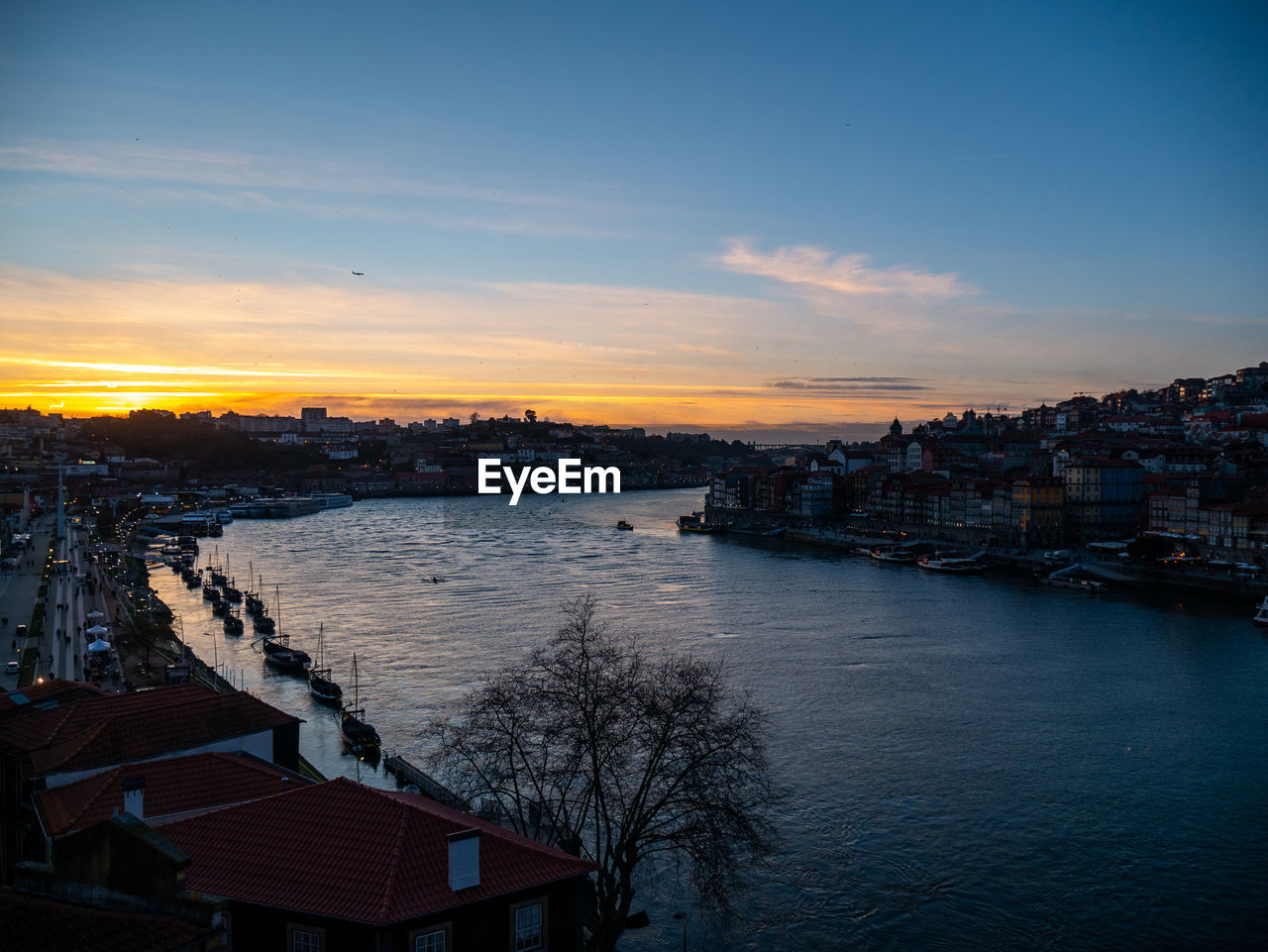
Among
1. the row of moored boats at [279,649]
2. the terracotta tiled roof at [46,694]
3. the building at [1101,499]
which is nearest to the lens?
the terracotta tiled roof at [46,694]

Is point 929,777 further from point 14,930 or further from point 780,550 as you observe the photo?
point 780,550

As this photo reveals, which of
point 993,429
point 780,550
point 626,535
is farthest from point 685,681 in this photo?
point 993,429

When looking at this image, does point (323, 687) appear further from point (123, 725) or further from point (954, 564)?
point (954, 564)

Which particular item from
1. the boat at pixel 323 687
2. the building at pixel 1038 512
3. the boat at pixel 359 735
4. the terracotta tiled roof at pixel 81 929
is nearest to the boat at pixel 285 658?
the boat at pixel 323 687

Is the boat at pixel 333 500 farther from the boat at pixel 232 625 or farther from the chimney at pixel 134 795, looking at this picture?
the chimney at pixel 134 795

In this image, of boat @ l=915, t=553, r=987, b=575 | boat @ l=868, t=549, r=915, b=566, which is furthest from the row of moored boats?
boat @ l=868, t=549, r=915, b=566

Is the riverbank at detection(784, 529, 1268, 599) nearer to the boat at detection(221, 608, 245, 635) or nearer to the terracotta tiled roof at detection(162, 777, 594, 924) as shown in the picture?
the boat at detection(221, 608, 245, 635)
